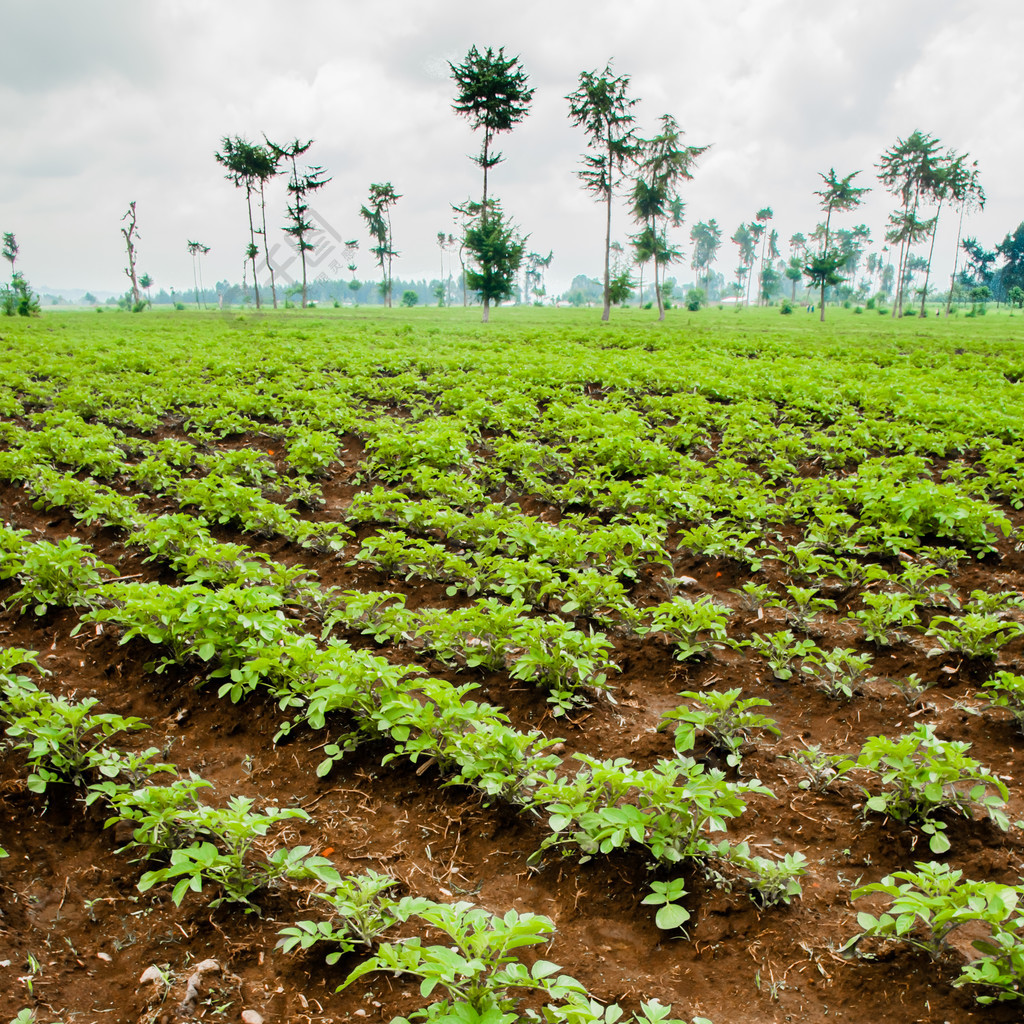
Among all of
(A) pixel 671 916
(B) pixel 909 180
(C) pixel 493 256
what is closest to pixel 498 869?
(A) pixel 671 916

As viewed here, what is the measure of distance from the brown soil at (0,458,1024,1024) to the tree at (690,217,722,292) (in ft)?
419

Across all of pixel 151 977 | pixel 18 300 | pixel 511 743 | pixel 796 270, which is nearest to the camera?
pixel 151 977

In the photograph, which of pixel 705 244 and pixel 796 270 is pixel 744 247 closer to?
pixel 705 244

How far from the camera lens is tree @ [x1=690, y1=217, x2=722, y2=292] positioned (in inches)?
4715

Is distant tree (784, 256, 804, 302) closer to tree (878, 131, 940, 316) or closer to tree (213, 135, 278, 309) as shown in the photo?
tree (878, 131, 940, 316)

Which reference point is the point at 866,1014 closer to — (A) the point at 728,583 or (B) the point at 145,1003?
(B) the point at 145,1003

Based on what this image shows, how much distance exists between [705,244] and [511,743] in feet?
437

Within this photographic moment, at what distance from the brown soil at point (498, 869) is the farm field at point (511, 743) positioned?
0.01 metres

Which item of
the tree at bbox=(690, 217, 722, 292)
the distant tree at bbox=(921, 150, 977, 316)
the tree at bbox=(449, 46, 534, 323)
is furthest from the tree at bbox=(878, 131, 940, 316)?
the tree at bbox=(690, 217, 722, 292)

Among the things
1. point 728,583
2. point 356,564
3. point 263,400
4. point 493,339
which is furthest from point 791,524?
point 493,339

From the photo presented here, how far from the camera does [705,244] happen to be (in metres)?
121

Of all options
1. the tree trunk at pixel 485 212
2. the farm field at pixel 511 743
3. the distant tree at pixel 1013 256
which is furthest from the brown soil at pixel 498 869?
the distant tree at pixel 1013 256

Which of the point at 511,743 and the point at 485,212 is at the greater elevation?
the point at 485,212

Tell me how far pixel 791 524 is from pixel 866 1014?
179 inches
